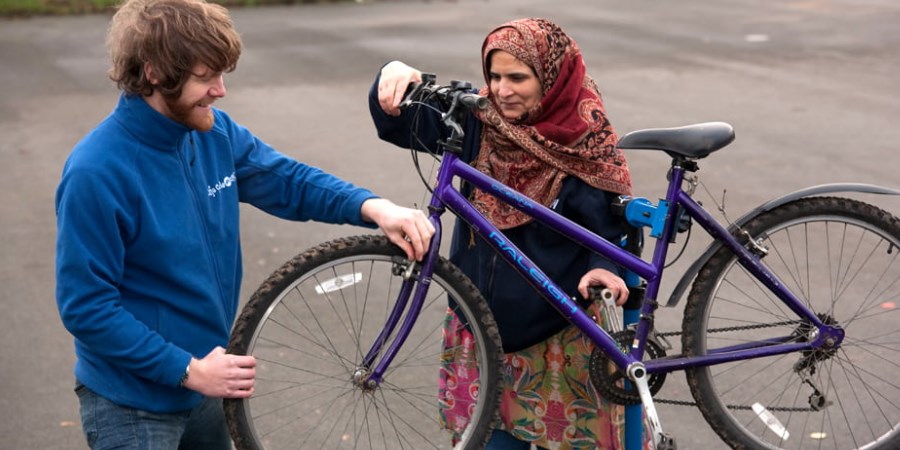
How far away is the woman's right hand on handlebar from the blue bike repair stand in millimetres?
825

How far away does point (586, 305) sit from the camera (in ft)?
11.1

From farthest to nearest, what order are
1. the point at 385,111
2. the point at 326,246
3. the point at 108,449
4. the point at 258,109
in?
the point at 258,109 → the point at 385,111 → the point at 326,246 → the point at 108,449

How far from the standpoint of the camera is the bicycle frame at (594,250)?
317 centimetres

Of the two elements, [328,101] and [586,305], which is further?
[328,101]

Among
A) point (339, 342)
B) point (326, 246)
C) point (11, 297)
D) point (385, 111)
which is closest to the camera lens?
point (326, 246)

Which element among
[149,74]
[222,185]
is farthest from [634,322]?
[149,74]

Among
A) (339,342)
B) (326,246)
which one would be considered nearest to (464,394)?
(326,246)

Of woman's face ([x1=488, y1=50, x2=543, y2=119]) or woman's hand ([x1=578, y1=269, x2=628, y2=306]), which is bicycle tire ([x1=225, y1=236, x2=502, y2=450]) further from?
woman's face ([x1=488, y1=50, x2=543, y2=119])

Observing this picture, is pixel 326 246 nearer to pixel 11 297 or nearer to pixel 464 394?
pixel 464 394

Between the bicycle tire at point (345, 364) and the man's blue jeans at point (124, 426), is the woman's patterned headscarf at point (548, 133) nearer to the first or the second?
the bicycle tire at point (345, 364)

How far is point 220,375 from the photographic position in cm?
278

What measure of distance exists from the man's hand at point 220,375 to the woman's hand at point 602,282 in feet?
3.26

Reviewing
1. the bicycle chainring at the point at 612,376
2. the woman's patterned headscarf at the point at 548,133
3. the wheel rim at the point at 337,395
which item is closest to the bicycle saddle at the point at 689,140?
the woman's patterned headscarf at the point at 548,133

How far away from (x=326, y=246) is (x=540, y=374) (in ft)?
2.74
